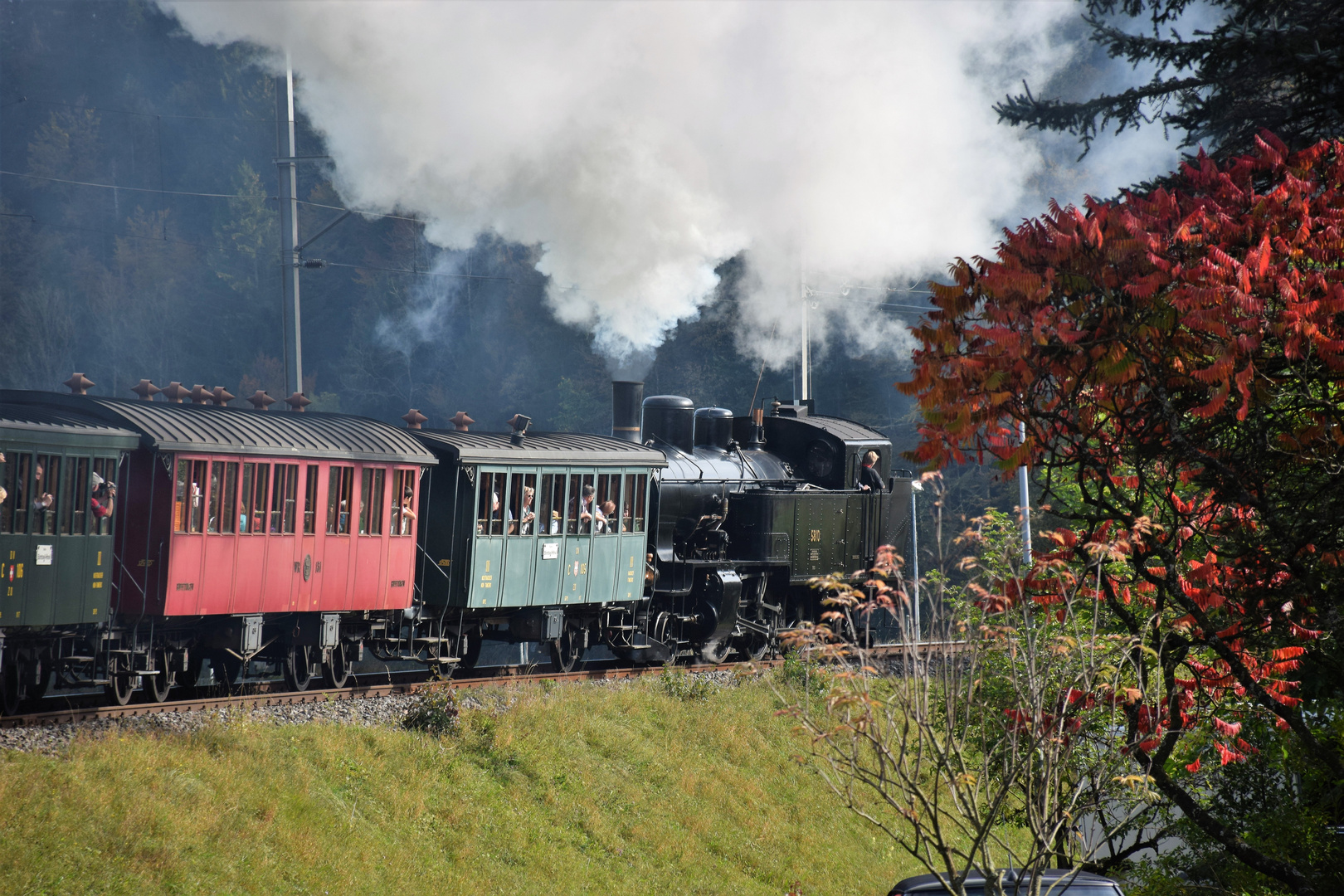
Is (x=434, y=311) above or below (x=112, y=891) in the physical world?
above

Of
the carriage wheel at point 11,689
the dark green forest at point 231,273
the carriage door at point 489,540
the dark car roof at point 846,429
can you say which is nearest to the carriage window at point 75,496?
the carriage wheel at point 11,689

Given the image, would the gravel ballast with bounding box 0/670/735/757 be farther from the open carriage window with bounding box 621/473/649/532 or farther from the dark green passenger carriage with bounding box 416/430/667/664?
the open carriage window with bounding box 621/473/649/532

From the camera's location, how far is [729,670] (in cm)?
1611

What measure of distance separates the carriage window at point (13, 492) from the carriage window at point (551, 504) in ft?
19.2

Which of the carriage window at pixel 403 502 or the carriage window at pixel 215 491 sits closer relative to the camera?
the carriage window at pixel 215 491

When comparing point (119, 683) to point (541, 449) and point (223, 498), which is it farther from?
point (541, 449)

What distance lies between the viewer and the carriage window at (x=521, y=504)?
45.6 ft

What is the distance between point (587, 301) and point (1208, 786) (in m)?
16.0

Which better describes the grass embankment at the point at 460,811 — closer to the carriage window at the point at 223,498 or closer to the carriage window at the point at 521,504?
the carriage window at the point at 521,504

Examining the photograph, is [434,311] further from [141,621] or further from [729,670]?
[141,621]

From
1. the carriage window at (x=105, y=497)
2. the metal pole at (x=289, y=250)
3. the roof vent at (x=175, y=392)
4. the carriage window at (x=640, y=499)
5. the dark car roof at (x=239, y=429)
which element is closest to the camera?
the carriage window at (x=105, y=497)

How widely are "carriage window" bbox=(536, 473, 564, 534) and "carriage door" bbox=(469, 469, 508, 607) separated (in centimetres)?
65

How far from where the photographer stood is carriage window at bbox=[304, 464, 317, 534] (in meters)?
12.1

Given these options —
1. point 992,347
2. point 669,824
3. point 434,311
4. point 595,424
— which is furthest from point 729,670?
point 434,311
